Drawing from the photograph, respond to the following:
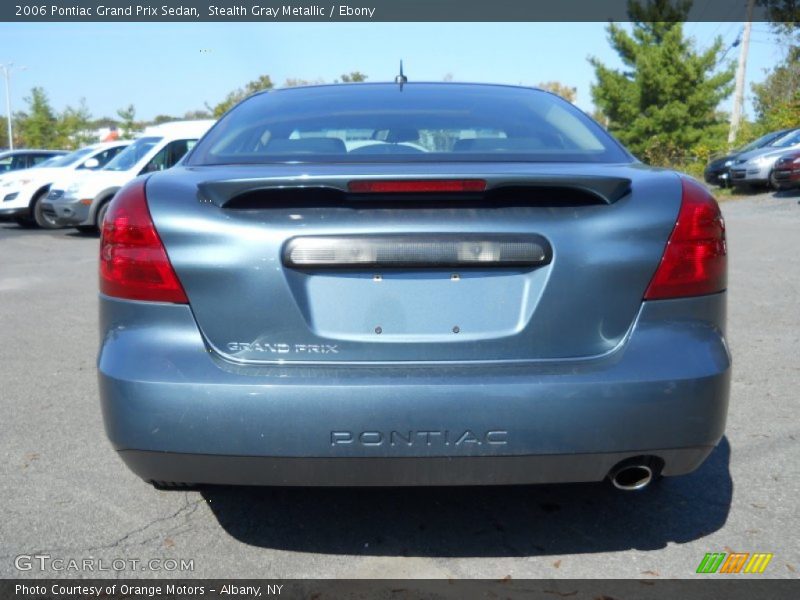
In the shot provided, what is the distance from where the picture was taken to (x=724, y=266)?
2738mm

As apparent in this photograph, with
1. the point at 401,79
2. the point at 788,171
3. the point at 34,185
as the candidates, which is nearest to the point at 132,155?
the point at 34,185

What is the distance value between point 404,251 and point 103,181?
1336 cm

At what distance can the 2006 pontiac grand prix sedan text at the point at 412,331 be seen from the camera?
248cm

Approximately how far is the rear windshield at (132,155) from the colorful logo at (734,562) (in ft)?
45.3

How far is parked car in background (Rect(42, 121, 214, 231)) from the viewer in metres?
14.7

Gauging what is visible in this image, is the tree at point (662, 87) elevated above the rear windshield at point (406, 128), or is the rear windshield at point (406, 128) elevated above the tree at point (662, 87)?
the rear windshield at point (406, 128)

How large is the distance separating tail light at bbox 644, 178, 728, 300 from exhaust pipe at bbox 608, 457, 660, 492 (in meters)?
0.49

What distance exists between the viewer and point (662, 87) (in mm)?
36500

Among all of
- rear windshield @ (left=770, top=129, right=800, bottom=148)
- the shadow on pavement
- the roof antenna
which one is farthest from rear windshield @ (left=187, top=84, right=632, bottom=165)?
rear windshield @ (left=770, top=129, right=800, bottom=148)

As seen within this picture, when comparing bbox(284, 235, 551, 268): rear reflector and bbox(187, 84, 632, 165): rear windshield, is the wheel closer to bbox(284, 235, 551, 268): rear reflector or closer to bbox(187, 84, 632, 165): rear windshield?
bbox(187, 84, 632, 165): rear windshield

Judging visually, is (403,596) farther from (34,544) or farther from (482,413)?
(34,544)

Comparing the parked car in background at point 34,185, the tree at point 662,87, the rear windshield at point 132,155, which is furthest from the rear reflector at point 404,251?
the tree at point 662,87

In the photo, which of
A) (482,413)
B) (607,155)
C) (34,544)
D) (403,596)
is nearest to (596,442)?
(482,413)

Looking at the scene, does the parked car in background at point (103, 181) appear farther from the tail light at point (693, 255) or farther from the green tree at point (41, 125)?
the green tree at point (41, 125)
